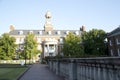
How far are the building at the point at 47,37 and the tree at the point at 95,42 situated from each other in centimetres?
1426

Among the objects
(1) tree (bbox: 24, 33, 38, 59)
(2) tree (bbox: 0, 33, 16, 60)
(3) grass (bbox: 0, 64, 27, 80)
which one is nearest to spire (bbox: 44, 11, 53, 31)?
(1) tree (bbox: 24, 33, 38, 59)

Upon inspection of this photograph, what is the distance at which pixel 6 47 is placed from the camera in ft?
235

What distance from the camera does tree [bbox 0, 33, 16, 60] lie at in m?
70.6

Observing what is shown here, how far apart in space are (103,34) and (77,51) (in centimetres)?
1158

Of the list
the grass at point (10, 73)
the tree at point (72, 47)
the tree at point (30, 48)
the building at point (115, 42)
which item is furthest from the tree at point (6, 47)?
the grass at point (10, 73)

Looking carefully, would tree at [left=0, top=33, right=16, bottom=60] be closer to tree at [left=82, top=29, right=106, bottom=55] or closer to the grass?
tree at [left=82, top=29, right=106, bottom=55]

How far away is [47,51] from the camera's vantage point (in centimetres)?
7994

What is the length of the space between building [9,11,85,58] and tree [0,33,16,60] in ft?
32.0

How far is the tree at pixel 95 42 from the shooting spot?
67.5 m

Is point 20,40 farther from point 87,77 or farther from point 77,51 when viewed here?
point 87,77

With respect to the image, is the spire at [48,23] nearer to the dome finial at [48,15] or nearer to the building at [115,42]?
the dome finial at [48,15]

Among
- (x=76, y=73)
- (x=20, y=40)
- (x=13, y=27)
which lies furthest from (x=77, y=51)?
(x=76, y=73)

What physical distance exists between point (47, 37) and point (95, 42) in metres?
23.9

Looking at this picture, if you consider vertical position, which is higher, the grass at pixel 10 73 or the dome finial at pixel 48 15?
the dome finial at pixel 48 15
